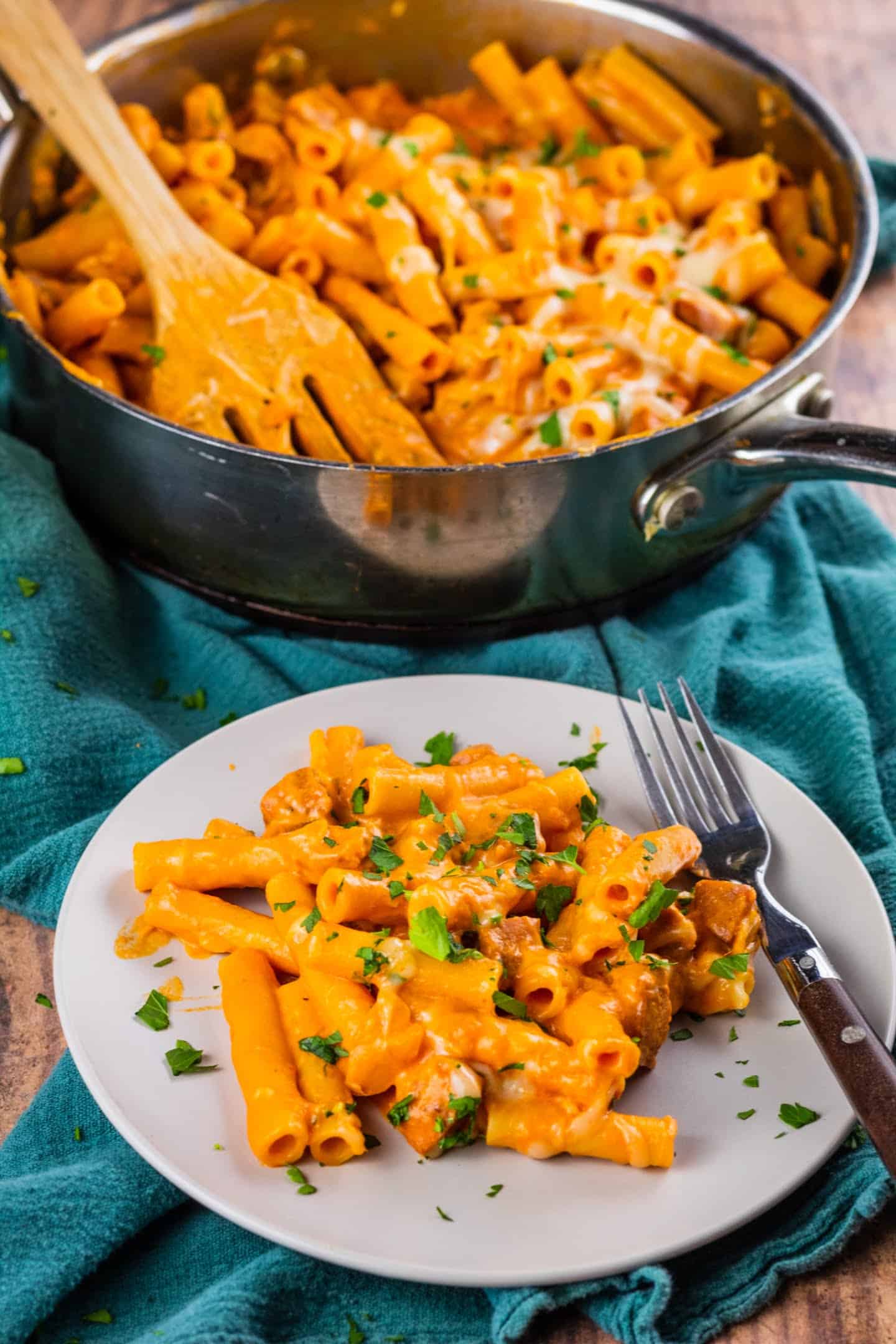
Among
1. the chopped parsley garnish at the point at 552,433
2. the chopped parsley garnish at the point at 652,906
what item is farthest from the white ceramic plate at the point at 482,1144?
the chopped parsley garnish at the point at 552,433

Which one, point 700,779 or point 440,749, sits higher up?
point 440,749

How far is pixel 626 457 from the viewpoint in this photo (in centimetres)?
180

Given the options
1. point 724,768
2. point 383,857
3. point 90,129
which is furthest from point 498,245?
point 383,857

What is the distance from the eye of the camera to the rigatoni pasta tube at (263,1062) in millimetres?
1289

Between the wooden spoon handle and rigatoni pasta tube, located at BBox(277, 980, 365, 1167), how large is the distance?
1.19 m

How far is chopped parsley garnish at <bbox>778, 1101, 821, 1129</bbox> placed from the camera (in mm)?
1318

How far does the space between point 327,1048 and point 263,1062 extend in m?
0.06

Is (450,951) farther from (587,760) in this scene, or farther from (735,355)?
(735,355)

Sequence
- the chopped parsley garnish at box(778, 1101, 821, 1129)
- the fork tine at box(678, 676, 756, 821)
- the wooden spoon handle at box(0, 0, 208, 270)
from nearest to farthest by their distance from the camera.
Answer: the chopped parsley garnish at box(778, 1101, 821, 1129) → the fork tine at box(678, 676, 756, 821) → the wooden spoon handle at box(0, 0, 208, 270)

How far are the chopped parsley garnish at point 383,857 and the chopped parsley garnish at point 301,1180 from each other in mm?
313

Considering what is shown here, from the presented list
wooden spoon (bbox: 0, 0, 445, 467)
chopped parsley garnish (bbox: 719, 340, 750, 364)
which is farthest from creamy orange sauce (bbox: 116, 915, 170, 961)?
chopped parsley garnish (bbox: 719, 340, 750, 364)

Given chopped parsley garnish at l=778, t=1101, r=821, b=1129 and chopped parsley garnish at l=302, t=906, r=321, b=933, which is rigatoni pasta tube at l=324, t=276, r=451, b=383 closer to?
chopped parsley garnish at l=302, t=906, r=321, b=933

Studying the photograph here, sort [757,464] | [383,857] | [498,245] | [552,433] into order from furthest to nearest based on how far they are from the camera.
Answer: [498,245] → [552,433] → [757,464] → [383,857]

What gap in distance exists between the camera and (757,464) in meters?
1.87
